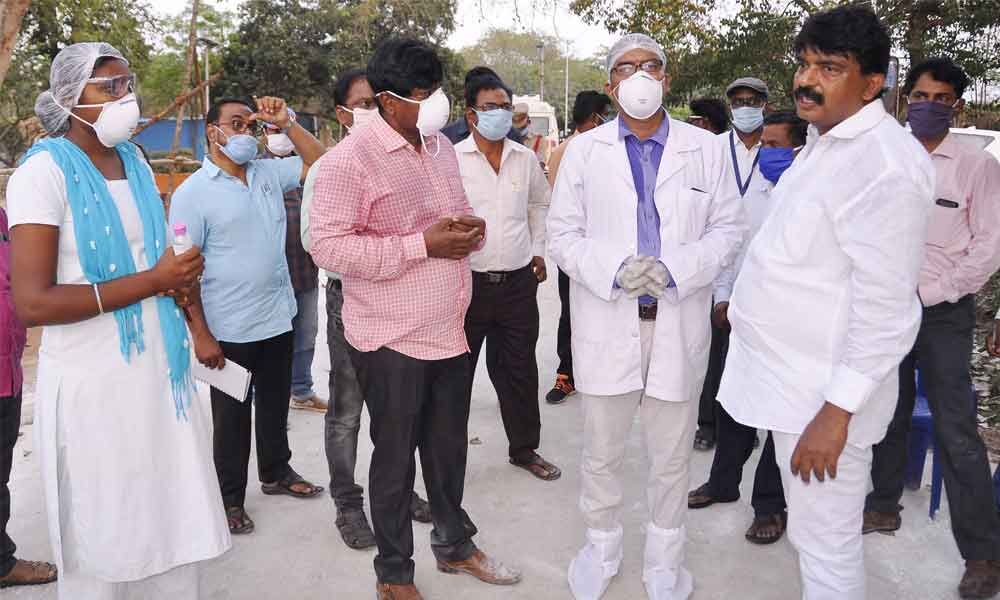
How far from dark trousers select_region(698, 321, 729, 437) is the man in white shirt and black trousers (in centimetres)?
91

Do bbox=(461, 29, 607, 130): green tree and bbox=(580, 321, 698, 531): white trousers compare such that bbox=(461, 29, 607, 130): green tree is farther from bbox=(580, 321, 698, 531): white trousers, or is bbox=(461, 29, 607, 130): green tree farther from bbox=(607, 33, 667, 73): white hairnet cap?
bbox=(580, 321, 698, 531): white trousers

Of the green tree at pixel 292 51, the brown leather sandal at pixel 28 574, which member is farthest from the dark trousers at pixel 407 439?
the green tree at pixel 292 51

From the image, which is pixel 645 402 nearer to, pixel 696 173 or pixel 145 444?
pixel 696 173

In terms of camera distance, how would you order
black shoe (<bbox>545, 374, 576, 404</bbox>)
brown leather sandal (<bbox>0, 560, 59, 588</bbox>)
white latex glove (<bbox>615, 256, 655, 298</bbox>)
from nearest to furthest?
1. white latex glove (<bbox>615, 256, 655, 298</bbox>)
2. brown leather sandal (<bbox>0, 560, 59, 588</bbox>)
3. black shoe (<bbox>545, 374, 576, 404</bbox>)

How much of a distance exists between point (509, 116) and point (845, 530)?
2571 mm

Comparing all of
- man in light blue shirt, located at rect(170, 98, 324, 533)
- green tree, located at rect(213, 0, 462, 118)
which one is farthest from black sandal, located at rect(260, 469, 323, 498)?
green tree, located at rect(213, 0, 462, 118)

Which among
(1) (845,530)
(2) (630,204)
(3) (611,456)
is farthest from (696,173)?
(1) (845,530)

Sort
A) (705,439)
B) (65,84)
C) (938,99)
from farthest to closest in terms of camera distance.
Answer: (705,439)
(938,99)
(65,84)

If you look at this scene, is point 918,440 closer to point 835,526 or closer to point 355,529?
point 835,526

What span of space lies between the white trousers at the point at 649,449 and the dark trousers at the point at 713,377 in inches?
32.4

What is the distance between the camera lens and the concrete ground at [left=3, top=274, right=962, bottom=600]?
2943 millimetres

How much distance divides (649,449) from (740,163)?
5.65 feet

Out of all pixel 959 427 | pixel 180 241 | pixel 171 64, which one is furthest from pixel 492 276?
pixel 171 64

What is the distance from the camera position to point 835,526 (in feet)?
6.64
